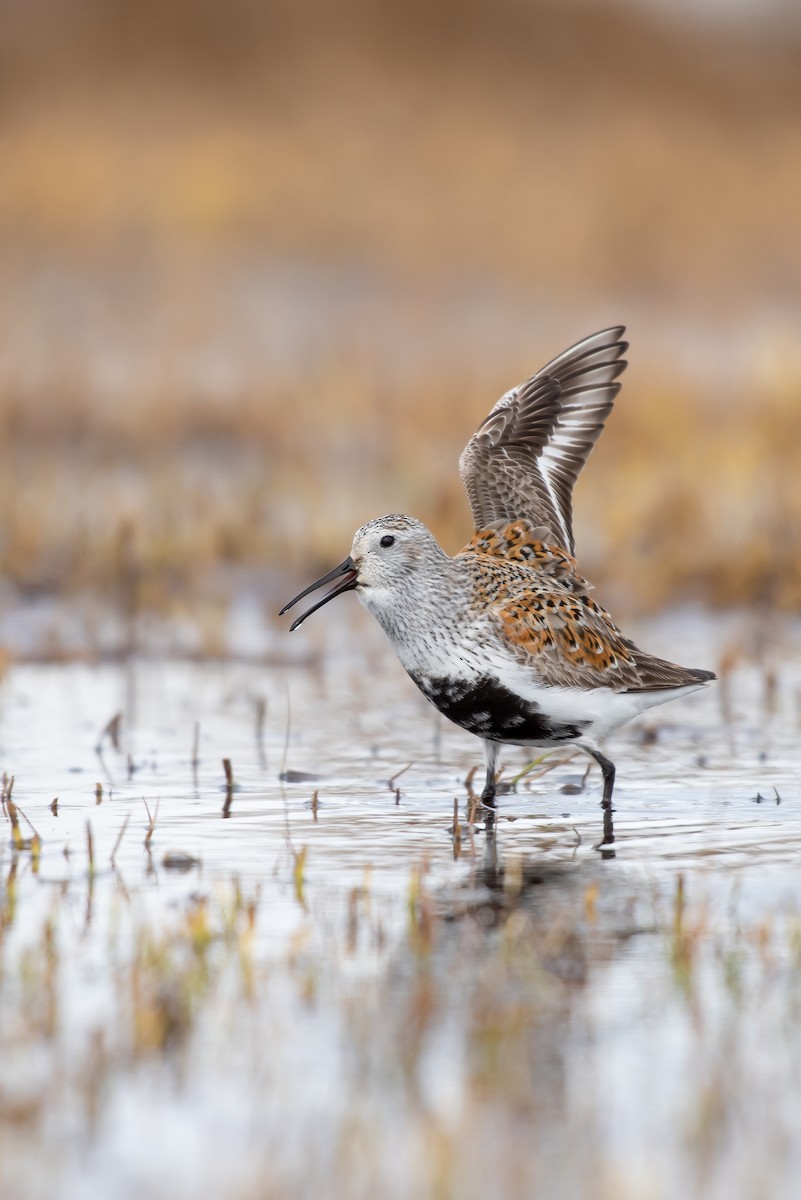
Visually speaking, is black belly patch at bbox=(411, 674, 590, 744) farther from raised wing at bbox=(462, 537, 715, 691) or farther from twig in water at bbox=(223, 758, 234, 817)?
twig in water at bbox=(223, 758, 234, 817)

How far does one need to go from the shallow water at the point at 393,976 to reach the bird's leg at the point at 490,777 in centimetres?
19

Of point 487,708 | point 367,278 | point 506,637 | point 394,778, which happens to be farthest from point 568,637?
point 367,278

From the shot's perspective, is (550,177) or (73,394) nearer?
(73,394)

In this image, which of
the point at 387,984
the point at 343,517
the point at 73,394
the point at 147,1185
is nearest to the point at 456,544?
the point at 343,517

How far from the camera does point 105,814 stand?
24.0 feet

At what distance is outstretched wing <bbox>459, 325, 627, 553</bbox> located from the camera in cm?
871

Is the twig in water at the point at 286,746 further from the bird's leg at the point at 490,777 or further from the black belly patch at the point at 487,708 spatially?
the black belly patch at the point at 487,708

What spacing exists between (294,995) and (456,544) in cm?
868

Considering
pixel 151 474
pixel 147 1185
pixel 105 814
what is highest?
pixel 151 474

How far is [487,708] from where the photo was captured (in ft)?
24.0

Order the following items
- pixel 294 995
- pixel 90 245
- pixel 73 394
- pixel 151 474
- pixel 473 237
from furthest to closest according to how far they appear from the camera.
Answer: pixel 473 237
pixel 90 245
pixel 73 394
pixel 151 474
pixel 294 995

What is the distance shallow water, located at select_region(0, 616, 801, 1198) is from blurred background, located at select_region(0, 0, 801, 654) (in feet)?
12.6

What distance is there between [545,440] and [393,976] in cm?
434

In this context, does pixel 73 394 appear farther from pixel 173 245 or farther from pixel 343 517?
pixel 173 245
